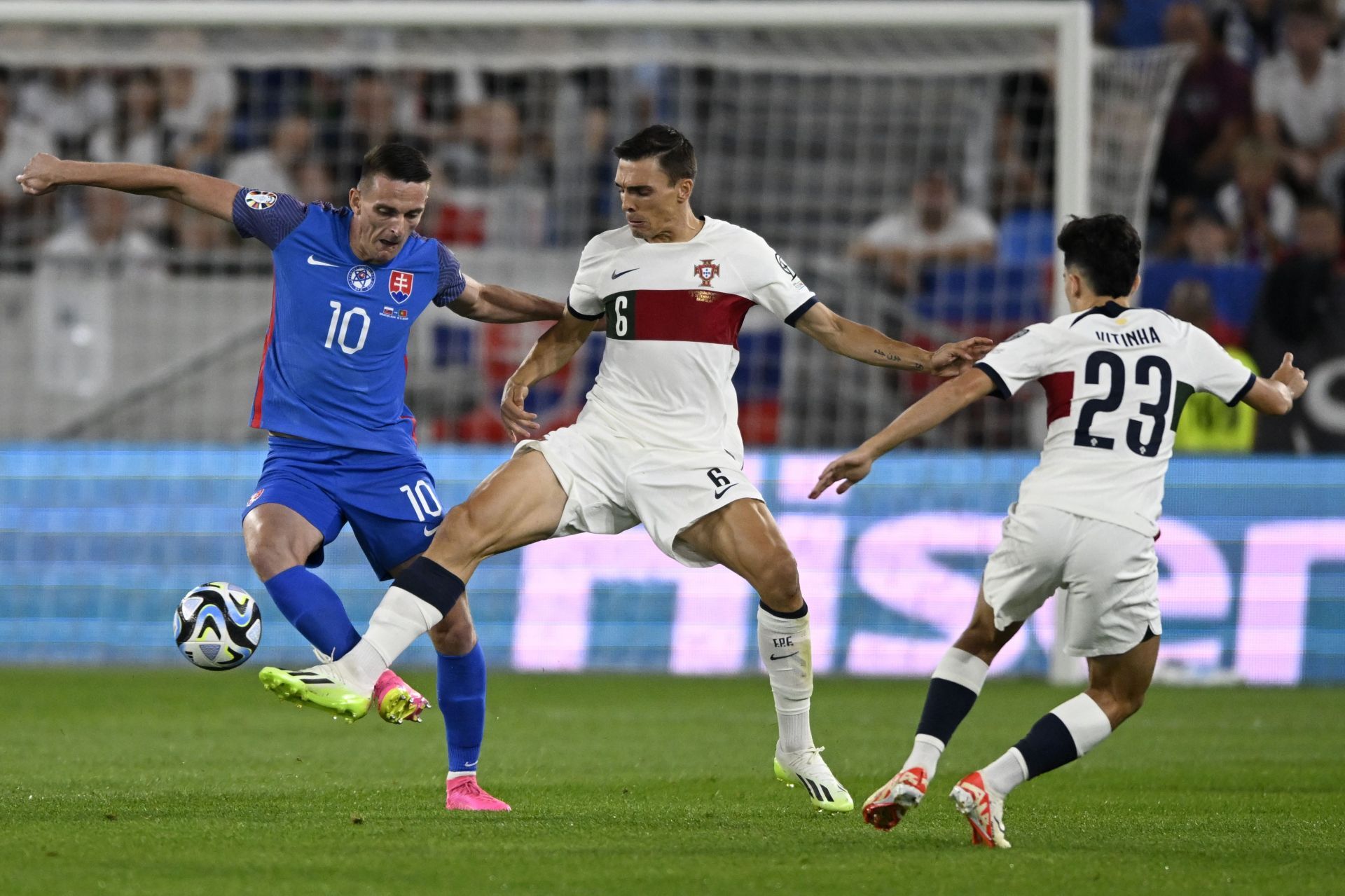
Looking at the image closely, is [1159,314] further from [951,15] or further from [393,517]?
[951,15]

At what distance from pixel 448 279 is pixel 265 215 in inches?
27.9

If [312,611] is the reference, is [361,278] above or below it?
above

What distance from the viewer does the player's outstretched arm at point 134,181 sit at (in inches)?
245

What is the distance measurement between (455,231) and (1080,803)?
29.3 ft

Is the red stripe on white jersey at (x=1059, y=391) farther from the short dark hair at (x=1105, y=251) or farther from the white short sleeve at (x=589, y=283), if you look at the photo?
the white short sleeve at (x=589, y=283)

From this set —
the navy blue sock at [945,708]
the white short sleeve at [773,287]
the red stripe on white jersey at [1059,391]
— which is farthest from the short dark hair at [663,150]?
the navy blue sock at [945,708]

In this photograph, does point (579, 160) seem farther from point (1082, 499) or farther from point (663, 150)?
point (1082, 499)

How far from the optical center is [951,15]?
12.1 metres

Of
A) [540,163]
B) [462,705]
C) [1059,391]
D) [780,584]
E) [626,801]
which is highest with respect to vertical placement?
[540,163]

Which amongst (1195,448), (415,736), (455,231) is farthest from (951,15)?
(415,736)

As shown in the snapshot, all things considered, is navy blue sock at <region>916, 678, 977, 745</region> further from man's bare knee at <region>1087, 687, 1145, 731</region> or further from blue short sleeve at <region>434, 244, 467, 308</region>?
blue short sleeve at <region>434, 244, 467, 308</region>

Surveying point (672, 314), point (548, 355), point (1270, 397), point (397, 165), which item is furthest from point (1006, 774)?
point (397, 165)

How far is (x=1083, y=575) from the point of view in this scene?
5539mm

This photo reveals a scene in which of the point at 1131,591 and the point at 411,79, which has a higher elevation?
the point at 411,79
